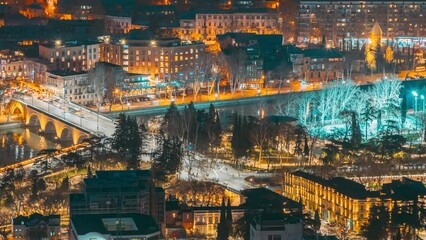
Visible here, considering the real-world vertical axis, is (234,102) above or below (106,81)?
below

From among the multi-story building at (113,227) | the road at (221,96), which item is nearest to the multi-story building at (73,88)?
the road at (221,96)

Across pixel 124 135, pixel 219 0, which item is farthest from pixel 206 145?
pixel 219 0

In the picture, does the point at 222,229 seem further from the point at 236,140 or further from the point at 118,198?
the point at 236,140

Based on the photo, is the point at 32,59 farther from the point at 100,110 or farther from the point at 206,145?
the point at 206,145

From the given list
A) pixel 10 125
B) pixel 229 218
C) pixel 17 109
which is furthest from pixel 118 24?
pixel 229 218

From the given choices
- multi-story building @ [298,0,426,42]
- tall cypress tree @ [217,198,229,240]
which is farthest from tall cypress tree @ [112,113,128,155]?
multi-story building @ [298,0,426,42]

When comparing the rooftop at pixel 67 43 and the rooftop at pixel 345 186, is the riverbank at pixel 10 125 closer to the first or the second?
the rooftop at pixel 67 43

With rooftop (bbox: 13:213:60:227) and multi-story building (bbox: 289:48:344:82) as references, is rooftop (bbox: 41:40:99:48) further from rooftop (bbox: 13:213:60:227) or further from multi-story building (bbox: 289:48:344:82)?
rooftop (bbox: 13:213:60:227)
